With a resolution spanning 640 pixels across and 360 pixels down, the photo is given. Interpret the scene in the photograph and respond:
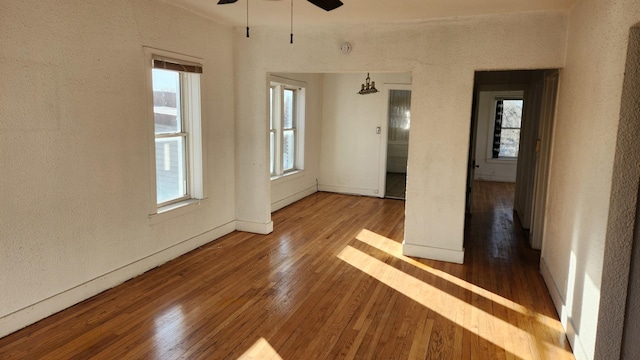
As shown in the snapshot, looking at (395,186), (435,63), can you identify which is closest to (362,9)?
(435,63)

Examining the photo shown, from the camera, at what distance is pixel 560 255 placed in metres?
3.51

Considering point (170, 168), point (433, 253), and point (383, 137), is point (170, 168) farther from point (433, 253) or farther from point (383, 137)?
point (383, 137)

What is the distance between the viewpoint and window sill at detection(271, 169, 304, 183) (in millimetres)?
6783

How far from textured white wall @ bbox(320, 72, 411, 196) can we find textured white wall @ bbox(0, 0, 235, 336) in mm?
4004

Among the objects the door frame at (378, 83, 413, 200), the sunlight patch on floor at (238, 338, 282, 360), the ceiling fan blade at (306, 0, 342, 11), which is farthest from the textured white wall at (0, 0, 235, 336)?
the door frame at (378, 83, 413, 200)

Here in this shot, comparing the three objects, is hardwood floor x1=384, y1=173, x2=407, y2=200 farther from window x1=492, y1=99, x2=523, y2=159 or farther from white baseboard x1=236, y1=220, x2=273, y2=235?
white baseboard x1=236, y1=220, x2=273, y2=235

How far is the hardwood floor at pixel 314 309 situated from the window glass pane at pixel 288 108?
262 cm

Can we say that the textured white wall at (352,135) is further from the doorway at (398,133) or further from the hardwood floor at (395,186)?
the doorway at (398,133)

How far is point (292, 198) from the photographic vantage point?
735 centimetres

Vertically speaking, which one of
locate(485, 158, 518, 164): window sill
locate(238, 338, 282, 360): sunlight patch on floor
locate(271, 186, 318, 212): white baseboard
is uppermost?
locate(485, 158, 518, 164): window sill

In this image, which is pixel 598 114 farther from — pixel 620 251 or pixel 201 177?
pixel 201 177

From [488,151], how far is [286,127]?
19.1 feet

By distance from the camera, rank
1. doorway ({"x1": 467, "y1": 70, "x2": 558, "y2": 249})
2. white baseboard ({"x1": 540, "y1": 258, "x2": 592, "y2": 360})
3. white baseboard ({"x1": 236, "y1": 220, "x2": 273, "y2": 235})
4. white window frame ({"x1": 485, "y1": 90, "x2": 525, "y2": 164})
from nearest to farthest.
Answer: white baseboard ({"x1": 540, "y1": 258, "x2": 592, "y2": 360})
doorway ({"x1": 467, "y1": 70, "x2": 558, "y2": 249})
white baseboard ({"x1": 236, "y1": 220, "x2": 273, "y2": 235})
white window frame ({"x1": 485, "y1": 90, "x2": 525, "y2": 164})

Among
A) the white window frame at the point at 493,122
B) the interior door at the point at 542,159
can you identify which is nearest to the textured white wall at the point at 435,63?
the interior door at the point at 542,159
